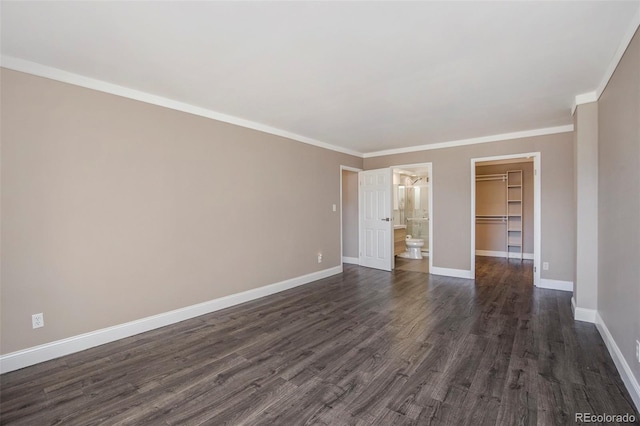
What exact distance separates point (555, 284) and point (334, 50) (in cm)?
489

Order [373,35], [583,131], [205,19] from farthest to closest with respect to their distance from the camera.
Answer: [583,131] → [373,35] → [205,19]

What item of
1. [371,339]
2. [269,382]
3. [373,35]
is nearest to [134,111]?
[373,35]

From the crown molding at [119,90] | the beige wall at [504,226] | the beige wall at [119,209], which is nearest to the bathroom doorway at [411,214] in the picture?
the beige wall at [504,226]

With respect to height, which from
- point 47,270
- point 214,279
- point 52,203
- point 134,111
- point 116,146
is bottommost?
point 214,279

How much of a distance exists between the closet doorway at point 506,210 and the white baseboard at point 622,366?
423cm

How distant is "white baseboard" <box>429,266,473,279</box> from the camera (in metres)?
5.38

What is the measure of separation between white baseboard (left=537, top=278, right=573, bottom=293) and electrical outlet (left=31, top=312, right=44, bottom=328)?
628 centimetres

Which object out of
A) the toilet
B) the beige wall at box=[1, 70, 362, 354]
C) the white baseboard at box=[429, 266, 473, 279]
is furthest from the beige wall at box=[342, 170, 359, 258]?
the beige wall at box=[1, 70, 362, 354]

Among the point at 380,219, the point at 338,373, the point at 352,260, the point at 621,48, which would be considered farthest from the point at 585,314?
the point at 352,260

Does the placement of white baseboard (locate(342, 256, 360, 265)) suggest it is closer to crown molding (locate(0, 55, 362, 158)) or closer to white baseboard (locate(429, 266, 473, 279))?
white baseboard (locate(429, 266, 473, 279))

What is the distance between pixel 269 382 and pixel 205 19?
8.47ft

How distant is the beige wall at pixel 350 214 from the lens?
6.69 meters

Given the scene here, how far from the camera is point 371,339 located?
115 inches

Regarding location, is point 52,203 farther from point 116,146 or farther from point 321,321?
point 321,321
